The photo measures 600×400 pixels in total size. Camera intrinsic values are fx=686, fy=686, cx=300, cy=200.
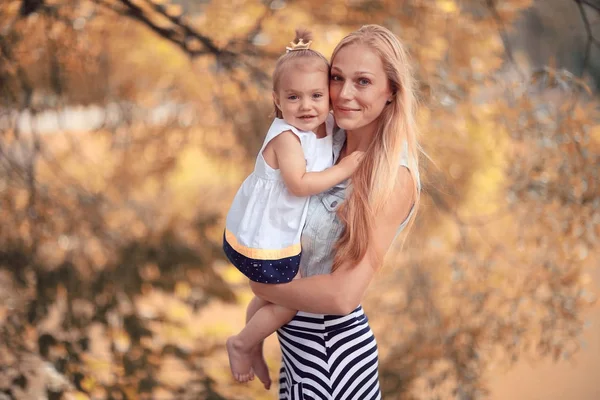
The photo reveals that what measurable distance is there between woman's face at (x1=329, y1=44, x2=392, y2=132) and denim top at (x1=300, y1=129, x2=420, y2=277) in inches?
5.2

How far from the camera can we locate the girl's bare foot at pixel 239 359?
177cm

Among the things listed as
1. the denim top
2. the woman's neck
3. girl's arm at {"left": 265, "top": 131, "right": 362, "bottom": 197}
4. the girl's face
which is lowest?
the denim top

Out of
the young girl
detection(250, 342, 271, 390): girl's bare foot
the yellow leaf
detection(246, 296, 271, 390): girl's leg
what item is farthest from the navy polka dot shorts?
the yellow leaf

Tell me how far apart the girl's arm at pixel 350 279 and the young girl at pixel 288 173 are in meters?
0.05

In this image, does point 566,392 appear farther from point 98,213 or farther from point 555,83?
point 98,213

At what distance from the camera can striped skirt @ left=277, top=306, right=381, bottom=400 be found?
161cm

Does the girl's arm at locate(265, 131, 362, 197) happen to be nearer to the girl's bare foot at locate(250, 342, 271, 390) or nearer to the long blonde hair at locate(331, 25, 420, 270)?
the long blonde hair at locate(331, 25, 420, 270)

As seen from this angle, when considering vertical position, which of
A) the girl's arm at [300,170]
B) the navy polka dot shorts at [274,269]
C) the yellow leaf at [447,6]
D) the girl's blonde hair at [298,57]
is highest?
the yellow leaf at [447,6]

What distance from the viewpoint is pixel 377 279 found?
3984 mm

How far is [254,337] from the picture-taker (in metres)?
1.73

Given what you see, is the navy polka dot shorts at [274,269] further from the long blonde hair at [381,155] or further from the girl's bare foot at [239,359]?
the girl's bare foot at [239,359]

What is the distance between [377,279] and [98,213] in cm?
166

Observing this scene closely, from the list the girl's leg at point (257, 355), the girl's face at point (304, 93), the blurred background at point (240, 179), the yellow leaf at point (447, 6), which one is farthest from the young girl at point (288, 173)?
the yellow leaf at point (447, 6)

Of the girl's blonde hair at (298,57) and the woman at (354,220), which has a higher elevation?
the girl's blonde hair at (298,57)
